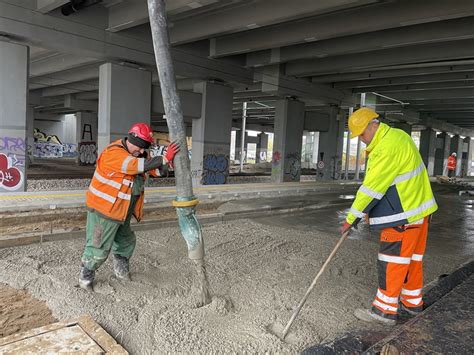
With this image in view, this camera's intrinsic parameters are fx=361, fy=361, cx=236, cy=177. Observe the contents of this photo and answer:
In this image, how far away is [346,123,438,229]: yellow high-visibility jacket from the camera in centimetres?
341

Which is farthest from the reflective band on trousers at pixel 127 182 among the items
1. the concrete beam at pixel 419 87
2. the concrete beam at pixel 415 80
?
the concrete beam at pixel 419 87

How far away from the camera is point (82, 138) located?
32969 mm

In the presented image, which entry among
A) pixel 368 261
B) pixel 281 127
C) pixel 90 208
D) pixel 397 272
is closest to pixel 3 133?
pixel 90 208

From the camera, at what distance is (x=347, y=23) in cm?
1160

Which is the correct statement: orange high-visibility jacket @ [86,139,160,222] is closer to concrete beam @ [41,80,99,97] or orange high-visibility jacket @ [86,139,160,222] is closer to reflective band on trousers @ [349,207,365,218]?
reflective band on trousers @ [349,207,365,218]

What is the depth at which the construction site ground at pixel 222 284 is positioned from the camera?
10.7ft

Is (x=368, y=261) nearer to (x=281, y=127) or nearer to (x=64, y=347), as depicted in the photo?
(x=64, y=347)

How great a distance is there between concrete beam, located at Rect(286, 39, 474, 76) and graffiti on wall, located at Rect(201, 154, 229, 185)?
5.85 metres

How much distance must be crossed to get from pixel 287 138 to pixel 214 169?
561cm

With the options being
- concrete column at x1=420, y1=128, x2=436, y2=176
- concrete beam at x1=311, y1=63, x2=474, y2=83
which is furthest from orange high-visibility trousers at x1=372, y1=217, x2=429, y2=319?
concrete column at x1=420, y1=128, x2=436, y2=176

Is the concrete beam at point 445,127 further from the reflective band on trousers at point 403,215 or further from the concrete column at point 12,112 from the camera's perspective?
the reflective band on trousers at point 403,215

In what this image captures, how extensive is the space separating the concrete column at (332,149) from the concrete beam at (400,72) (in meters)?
4.73

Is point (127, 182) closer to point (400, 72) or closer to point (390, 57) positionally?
point (390, 57)

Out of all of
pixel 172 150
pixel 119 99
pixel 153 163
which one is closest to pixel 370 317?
pixel 172 150
